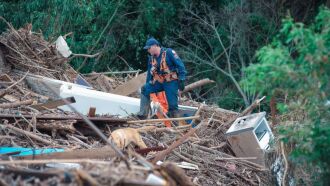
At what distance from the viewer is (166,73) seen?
12.4 m

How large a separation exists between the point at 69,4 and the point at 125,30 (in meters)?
3.71

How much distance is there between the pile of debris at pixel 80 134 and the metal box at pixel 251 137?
221 millimetres

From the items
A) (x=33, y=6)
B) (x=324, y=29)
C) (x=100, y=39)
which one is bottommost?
(x=100, y=39)

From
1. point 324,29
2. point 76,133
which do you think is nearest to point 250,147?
point 76,133

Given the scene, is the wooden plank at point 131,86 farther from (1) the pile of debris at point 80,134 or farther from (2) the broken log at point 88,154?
(2) the broken log at point 88,154

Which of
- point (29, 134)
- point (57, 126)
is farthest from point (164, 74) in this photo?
point (29, 134)

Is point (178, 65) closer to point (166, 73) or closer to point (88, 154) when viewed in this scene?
point (166, 73)

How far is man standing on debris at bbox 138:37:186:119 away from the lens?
12.3 m

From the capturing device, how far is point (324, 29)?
6.89 metres

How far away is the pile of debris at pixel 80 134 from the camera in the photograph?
344 inches

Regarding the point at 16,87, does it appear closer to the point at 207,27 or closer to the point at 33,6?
the point at 33,6

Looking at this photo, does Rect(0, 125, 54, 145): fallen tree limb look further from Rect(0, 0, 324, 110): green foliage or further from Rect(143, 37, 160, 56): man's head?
Rect(0, 0, 324, 110): green foliage

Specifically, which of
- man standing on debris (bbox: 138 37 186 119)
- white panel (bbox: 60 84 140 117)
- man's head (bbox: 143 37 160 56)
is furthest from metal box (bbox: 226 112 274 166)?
white panel (bbox: 60 84 140 117)

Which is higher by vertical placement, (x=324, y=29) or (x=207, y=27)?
(x=324, y=29)
